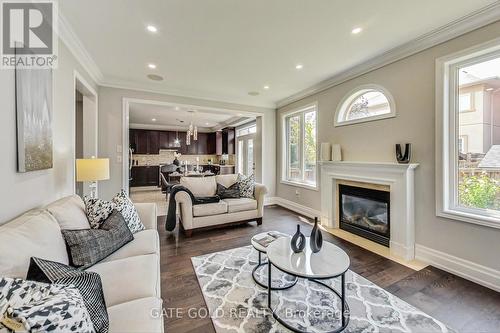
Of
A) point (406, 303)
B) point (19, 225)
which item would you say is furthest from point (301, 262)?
point (19, 225)

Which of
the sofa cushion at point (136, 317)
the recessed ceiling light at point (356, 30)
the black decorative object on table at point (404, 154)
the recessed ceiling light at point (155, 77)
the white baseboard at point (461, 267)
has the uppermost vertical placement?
the recessed ceiling light at point (155, 77)

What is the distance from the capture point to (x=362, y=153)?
3396mm

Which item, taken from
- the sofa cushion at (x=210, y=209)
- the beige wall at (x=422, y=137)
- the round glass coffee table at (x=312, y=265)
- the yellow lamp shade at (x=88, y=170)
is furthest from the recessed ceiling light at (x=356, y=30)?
the yellow lamp shade at (x=88, y=170)

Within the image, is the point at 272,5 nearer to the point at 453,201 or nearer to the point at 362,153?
the point at 362,153

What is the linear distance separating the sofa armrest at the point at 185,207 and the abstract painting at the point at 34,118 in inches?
65.1

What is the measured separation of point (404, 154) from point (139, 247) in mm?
3208

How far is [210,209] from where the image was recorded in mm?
3600

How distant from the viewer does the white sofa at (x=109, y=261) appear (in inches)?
41.9

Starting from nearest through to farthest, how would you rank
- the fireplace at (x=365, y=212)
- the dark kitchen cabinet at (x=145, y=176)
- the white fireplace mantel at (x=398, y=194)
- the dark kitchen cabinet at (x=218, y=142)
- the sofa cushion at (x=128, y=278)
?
the sofa cushion at (x=128, y=278)
the white fireplace mantel at (x=398, y=194)
the fireplace at (x=365, y=212)
the dark kitchen cabinet at (x=145, y=176)
the dark kitchen cabinet at (x=218, y=142)

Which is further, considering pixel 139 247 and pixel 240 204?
pixel 240 204

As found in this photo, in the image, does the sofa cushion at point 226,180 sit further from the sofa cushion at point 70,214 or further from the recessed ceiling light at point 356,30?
the recessed ceiling light at point 356,30

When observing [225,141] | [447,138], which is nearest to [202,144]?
[225,141]

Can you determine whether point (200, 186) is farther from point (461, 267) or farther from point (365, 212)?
point (461, 267)

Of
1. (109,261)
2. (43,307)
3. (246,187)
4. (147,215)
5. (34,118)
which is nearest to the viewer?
(43,307)
